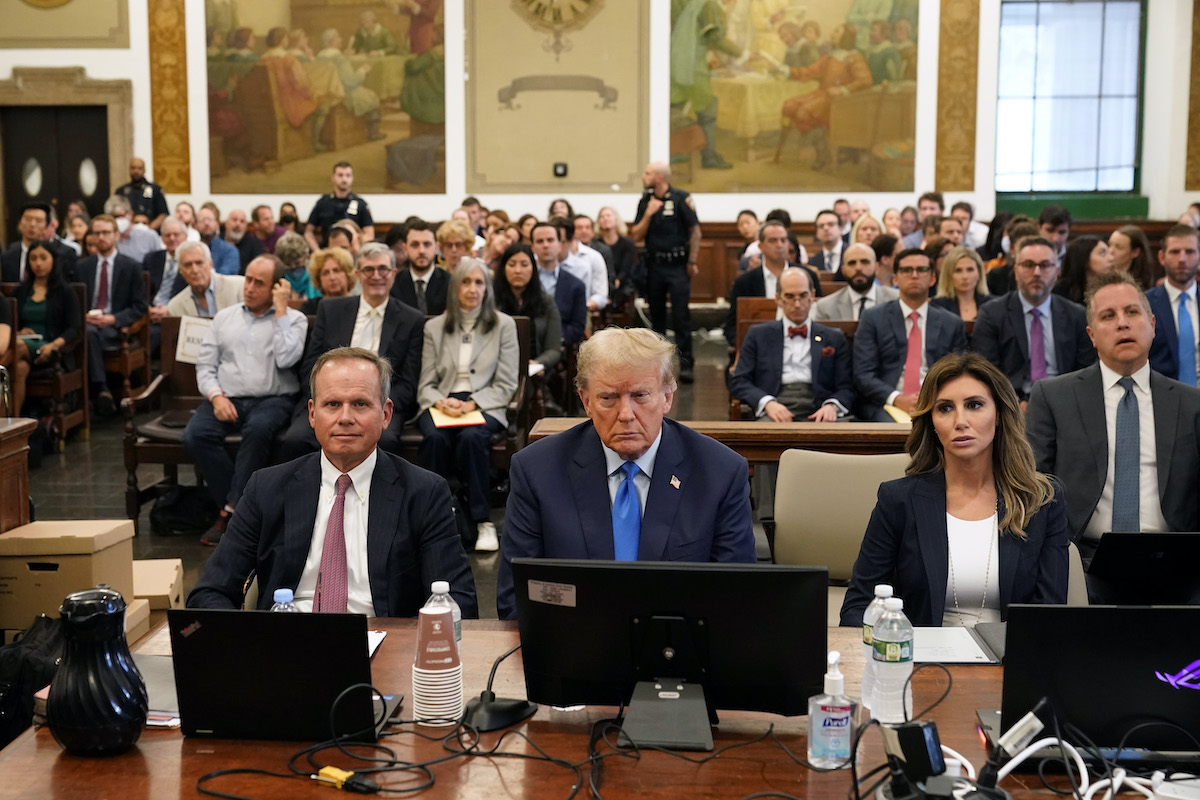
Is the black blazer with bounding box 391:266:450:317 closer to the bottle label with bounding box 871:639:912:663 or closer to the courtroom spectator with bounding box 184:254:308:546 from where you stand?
the courtroom spectator with bounding box 184:254:308:546

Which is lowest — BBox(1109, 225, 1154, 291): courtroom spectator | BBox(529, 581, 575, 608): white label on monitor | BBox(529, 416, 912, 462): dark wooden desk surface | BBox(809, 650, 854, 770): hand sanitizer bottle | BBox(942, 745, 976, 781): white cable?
BBox(942, 745, 976, 781): white cable

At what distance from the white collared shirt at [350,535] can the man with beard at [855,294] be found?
4.74m

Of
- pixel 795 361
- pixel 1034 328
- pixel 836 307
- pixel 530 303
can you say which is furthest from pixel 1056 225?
pixel 530 303

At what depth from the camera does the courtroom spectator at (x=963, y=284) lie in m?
7.14

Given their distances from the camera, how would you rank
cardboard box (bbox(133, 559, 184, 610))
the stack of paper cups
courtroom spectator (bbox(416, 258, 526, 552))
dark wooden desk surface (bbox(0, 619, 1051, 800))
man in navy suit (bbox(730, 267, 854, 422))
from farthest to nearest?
man in navy suit (bbox(730, 267, 854, 422))
courtroom spectator (bbox(416, 258, 526, 552))
cardboard box (bbox(133, 559, 184, 610))
the stack of paper cups
dark wooden desk surface (bbox(0, 619, 1051, 800))

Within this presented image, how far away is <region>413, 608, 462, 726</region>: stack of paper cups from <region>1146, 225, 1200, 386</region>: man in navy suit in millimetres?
4555

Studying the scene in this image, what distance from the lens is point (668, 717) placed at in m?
2.06

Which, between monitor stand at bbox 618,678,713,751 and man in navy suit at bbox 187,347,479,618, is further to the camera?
man in navy suit at bbox 187,347,479,618

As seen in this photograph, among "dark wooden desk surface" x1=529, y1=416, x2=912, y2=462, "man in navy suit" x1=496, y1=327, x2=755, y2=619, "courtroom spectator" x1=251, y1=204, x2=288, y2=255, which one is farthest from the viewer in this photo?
"courtroom spectator" x1=251, y1=204, x2=288, y2=255

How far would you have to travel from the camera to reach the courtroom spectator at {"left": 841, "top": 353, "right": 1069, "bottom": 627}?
295 cm

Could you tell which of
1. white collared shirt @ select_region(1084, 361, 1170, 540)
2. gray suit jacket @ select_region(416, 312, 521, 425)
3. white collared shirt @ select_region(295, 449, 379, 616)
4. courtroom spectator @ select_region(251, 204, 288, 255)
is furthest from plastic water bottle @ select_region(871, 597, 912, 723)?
courtroom spectator @ select_region(251, 204, 288, 255)

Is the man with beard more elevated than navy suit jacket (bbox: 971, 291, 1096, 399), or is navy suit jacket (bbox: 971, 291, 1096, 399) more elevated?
the man with beard

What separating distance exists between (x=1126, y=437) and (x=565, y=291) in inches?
206

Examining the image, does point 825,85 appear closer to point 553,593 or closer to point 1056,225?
point 1056,225
